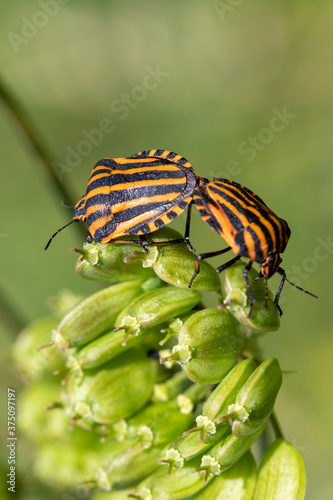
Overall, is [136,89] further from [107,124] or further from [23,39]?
[23,39]

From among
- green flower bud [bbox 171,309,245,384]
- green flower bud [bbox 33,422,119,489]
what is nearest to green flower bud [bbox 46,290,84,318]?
green flower bud [bbox 33,422,119,489]

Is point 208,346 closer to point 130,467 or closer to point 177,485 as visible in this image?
point 177,485

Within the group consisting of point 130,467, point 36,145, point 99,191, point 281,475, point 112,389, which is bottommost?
point 281,475

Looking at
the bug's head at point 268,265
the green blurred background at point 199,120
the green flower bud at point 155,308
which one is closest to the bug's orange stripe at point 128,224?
the green flower bud at point 155,308

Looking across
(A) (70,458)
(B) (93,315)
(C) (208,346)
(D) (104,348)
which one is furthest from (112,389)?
(A) (70,458)

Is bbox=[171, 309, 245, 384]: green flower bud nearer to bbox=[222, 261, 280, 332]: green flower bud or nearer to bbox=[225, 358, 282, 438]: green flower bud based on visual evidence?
bbox=[222, 261, 280, 332]: green flower bud

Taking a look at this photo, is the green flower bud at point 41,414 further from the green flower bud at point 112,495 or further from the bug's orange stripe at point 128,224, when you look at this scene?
the bug's orange stripe at point 128,224
